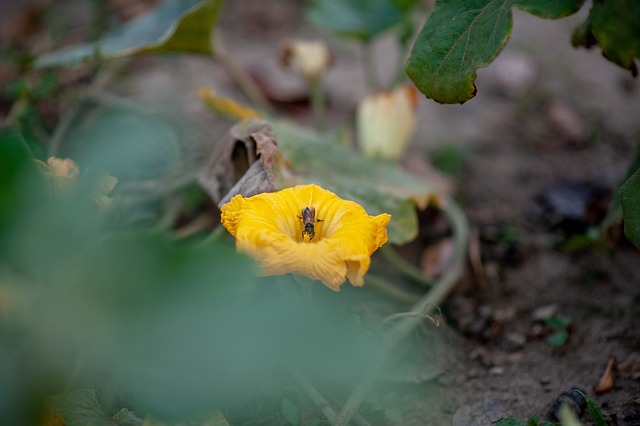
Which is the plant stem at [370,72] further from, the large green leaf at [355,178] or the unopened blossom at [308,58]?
the large green leaf at [355,178]

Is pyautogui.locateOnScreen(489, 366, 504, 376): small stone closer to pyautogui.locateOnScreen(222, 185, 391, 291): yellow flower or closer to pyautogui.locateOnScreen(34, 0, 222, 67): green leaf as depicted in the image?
pyautogui.locateOnScreen(222, 185, 391, 291): yellow flower

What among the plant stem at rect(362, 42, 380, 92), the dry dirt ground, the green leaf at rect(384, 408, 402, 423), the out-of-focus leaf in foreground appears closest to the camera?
the out-of-focus leaf in foreground

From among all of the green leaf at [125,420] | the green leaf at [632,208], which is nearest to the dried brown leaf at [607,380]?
the green leaf at [632,208]

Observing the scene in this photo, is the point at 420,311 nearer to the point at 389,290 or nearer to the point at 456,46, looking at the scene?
the point at 389,290

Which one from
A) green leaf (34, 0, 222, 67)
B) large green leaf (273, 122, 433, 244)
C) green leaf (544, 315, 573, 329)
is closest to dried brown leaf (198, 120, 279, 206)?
large green leaf (273, 122, 433, 244)

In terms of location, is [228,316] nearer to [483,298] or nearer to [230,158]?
[230,158]

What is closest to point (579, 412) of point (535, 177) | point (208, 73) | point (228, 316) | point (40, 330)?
point (228, 316)
